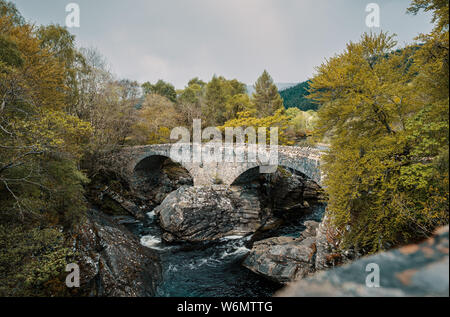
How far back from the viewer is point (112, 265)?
7.40 m

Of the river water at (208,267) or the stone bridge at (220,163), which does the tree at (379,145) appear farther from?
the river water at (208,267)

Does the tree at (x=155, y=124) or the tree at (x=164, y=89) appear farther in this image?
the tree at (x=164, y=89)

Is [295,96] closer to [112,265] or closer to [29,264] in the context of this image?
[112,265]

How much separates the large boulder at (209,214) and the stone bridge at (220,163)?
159 centimetres

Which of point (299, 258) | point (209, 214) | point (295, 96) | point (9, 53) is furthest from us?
point (295, 96)

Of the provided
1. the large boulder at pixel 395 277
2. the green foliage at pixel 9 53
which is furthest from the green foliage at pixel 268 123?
the large boulder at pixel 395 277

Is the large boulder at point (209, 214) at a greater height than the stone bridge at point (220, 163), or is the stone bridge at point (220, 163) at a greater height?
the stone bridge at point (220, 163)

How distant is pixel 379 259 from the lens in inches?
54.9

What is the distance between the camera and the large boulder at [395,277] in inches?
48.2

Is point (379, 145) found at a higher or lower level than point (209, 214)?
higher

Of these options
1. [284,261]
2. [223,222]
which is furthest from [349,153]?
[223,222]

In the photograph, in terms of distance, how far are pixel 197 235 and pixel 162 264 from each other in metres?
3.12

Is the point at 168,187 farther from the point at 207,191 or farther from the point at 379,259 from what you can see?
the point at 379,259

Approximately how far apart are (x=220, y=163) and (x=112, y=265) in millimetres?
10296
